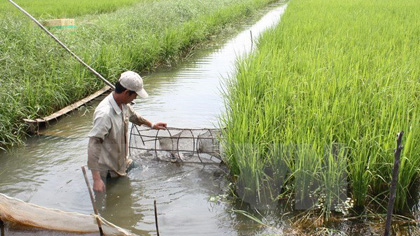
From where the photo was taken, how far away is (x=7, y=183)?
3910 mm

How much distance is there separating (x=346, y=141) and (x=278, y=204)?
71cm

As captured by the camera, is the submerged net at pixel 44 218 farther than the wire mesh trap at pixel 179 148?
No

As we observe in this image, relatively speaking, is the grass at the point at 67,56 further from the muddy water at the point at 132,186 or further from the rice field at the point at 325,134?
the rice field at the point at 325,134

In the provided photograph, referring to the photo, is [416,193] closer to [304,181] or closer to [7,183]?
[304,181]

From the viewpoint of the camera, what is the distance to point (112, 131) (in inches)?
133

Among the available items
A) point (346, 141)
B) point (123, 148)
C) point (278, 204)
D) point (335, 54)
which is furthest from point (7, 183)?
point (335, 54)

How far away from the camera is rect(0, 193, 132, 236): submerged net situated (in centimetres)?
256

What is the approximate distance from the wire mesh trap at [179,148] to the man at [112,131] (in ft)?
1.35

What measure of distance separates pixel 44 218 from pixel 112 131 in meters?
0.92

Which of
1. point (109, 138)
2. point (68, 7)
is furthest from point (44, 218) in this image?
point (68, 7)

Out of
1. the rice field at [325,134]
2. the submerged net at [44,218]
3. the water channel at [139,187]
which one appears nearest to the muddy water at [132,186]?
the water channel at [139,187]

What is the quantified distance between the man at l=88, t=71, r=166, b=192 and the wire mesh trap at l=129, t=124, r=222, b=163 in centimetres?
41

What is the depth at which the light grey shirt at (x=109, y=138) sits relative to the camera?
3.26m

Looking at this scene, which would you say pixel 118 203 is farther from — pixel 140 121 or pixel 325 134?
pixel 325 134
